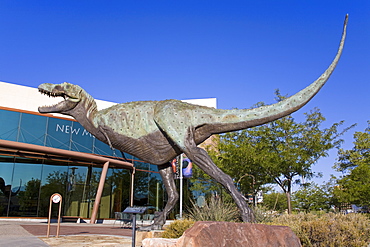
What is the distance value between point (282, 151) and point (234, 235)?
14.5 m

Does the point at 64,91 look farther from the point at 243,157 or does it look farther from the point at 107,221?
the point at 107,221

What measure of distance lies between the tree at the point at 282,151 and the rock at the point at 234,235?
13.4 metres

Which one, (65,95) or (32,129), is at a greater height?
(32,129)

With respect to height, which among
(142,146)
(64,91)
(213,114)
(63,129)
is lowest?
(142,146)

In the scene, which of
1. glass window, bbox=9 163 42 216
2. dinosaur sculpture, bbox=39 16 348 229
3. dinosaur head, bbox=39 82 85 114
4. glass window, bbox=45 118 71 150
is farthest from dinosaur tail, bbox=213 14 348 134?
glass window, bbox=9 163 42 216

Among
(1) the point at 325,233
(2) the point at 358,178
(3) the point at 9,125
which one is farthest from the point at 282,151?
(3) the point at 9,125

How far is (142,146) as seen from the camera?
258 inches

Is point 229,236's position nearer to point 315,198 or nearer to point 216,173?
point 216,173

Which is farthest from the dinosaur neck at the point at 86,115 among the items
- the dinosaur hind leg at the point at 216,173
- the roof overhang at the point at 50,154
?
the roof overhang at the point at 50,154

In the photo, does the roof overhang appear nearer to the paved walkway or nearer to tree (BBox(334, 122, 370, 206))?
the paved walkway

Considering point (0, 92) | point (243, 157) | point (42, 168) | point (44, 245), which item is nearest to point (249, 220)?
point (44, 245)

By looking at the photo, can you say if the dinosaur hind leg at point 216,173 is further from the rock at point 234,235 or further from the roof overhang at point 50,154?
the roof overhang at point 50,154

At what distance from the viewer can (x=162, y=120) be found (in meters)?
6.33

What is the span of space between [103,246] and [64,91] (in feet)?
11.9
